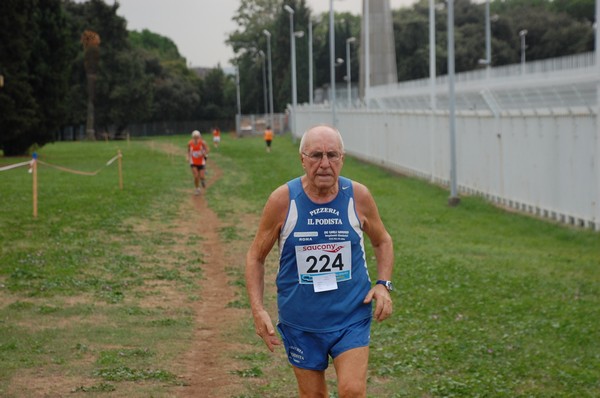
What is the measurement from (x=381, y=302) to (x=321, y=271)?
0.41 metres

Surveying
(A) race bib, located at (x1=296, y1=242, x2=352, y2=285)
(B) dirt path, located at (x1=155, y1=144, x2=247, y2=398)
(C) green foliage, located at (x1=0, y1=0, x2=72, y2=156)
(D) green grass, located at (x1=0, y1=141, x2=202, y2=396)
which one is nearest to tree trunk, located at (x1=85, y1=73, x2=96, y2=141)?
(C) green foliage, located at (x1=0, y1=0, x2=72, y2=156)

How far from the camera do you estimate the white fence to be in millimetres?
19672

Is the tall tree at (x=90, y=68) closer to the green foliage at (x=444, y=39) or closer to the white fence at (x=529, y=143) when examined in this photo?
the green foliage at (x=444, y=39)

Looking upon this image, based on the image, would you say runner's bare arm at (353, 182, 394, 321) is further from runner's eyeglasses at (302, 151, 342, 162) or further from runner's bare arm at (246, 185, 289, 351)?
runner's bare arm at (246, 185, 289, 351)

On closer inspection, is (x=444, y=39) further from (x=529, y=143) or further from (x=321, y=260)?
(x=321, y=260)

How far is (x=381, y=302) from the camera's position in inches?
233

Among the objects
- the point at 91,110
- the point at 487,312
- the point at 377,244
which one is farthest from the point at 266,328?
the point at 91,110

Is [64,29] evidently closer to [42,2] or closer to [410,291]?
[42,2]

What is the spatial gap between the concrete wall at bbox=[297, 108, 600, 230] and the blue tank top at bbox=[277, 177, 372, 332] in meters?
13.8

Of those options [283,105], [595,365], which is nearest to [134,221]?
[595,365]

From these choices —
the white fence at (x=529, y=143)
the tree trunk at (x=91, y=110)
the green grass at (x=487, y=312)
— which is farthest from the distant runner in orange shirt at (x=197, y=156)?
the tree trunk at (x=91, y=110)

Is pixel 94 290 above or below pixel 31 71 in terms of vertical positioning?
below

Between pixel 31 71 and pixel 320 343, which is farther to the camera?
pixel 31 71

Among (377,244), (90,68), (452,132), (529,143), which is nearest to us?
(377,244)
